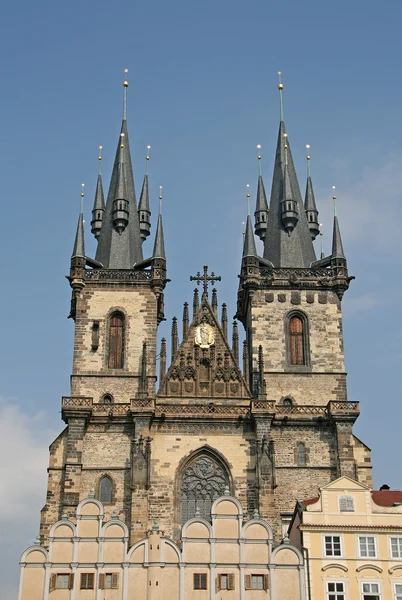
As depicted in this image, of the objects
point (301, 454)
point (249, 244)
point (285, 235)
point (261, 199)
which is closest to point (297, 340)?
point (249, 244)

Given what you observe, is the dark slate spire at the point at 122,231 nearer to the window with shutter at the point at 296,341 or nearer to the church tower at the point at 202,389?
the church tower at the point at 202,389

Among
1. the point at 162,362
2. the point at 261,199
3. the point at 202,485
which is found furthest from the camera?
the point at 261,199

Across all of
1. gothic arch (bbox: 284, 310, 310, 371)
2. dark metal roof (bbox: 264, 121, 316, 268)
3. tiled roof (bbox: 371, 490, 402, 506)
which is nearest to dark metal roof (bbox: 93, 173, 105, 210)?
dark metal roof (bbox: 264, 121, 316, 268)

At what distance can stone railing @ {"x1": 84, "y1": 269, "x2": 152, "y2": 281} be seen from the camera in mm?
46062

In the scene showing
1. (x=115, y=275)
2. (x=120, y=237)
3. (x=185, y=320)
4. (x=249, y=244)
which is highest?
(x=120, y=237)

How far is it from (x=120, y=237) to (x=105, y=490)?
1284cm

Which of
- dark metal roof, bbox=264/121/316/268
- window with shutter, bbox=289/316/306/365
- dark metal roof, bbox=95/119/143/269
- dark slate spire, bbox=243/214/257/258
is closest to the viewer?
window with shutter, bbox=289/316/306/365

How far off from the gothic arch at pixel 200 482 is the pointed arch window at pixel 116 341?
544 cm

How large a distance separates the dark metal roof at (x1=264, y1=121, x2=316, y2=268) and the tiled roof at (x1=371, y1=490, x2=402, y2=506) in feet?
48.2

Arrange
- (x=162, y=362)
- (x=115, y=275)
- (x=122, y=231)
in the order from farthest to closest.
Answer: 1. (x=122, y=231)
2. (x=115, y=275)
3. (x=162, y=362)

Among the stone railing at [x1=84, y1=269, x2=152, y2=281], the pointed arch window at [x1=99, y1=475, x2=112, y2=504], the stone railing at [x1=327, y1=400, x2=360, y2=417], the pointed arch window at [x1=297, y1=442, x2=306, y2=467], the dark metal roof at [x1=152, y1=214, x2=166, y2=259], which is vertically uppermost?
the dark metal roof at [x1=152, y1=214, x2=166, y2=259]

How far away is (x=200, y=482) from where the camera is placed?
→ 41.5 metres

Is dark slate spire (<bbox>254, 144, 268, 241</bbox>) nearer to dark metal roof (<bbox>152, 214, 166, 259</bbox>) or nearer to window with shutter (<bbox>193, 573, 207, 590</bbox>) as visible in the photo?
dark metal roof (<bbox>152, 214, 166, 259</bbox>)

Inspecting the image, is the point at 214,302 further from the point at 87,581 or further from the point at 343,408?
the point at 87,581
